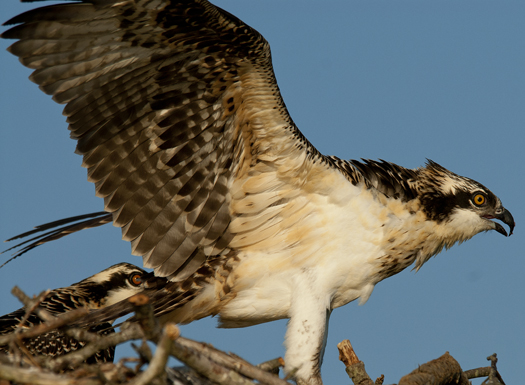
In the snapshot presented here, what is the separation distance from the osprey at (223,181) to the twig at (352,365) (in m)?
0.43

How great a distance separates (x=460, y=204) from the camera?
598 centimetres

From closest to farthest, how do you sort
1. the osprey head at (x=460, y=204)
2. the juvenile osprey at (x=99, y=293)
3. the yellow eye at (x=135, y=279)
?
1. the osprey head at (x=460, y=204)
2. the juvenile osprey at (x=99, y=293)
3. the yellow eye at (x=135, y=279)

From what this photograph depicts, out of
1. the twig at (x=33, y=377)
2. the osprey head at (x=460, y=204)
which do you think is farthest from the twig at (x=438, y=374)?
the twig at (x=33, y=377)

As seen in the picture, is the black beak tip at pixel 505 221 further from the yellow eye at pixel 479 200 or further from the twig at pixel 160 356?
the twig at pixel 160 356

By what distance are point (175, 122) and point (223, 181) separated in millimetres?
688

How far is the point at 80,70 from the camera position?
15.6ft

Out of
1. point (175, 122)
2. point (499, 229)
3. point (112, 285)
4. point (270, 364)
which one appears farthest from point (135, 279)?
point (499, 229)

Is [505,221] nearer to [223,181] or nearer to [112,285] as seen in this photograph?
[223,181]

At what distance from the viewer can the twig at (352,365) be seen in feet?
18.0

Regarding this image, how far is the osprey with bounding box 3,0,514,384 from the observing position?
466 cm

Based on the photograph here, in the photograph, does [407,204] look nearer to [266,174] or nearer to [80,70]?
[266,174]

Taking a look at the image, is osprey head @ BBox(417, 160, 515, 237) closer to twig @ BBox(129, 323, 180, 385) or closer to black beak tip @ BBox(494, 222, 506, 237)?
black beak tip @ BBox(494, 222, 506, 237)

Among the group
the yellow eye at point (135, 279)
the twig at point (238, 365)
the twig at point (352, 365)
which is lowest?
the twig at point (238, 365)

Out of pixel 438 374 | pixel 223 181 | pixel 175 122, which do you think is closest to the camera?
pixel 438 374
